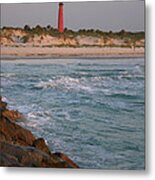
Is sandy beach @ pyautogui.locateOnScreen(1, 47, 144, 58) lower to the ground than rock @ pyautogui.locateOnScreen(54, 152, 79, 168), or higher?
higher

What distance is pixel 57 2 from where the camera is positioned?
230 cm

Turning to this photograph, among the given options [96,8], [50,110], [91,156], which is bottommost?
[91,156]

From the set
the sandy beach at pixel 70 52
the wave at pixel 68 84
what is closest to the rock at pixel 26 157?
the wave at pixel 68 84

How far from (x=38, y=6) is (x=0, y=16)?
17 centimetres

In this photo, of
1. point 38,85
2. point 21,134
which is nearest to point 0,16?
point 38,85

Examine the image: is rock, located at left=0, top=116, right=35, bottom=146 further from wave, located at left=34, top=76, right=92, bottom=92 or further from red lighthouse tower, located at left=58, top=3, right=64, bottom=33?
red lighthouse tower, located at left=58, top=3, right=64, bottom=33

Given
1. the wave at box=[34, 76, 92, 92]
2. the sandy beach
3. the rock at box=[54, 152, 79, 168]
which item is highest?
the sandy beach

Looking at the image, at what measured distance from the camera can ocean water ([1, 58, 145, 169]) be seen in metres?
2.23

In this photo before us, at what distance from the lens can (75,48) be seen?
2303 millimetres

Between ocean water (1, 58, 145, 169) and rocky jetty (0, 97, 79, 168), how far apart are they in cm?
2

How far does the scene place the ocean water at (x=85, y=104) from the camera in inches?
87.9

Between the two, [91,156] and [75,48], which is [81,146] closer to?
[91,156]

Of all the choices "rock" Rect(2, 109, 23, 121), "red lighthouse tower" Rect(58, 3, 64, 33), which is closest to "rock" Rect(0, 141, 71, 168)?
"rock" Rect(2, 109, 23, 121)

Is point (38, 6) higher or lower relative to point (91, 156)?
higher
